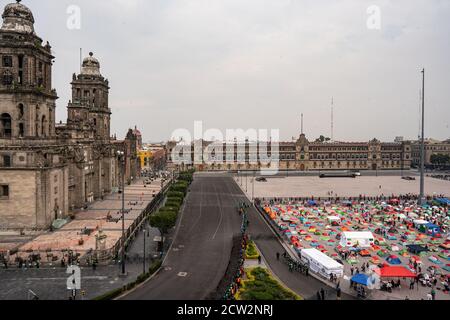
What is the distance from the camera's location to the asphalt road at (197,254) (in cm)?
3131

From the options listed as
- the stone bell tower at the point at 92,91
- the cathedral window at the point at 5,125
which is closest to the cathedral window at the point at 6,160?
the cathedral window at the point at 5,125

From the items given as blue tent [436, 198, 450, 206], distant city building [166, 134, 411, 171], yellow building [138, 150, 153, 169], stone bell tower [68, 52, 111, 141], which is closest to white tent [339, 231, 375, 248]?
blue tent [436, 198, 450, 206]

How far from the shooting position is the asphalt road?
31.3 m

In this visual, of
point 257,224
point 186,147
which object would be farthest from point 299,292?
point 186,147

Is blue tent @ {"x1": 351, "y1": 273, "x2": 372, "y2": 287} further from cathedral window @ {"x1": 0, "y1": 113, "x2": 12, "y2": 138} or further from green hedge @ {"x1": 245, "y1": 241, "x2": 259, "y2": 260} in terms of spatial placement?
cathedral window @ {"x1": 0, "y1": 113, "x2": 12, "y2": 138}

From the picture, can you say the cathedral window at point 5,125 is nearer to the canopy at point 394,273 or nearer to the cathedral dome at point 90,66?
the cathedral dome at point 90,66

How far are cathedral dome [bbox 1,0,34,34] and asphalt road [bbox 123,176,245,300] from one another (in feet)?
114

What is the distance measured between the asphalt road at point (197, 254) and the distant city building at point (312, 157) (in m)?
81.2

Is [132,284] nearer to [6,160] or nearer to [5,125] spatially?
[6,160]

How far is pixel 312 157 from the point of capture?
553ft
